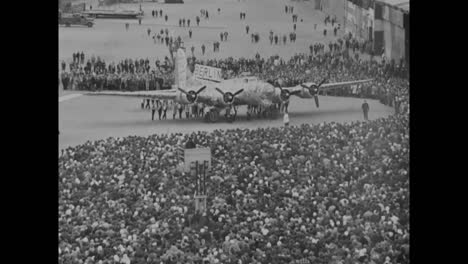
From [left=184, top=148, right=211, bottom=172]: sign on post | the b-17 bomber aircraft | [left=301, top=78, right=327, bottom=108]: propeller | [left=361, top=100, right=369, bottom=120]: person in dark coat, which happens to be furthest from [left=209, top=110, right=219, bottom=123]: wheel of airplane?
[left=361, top=100, right=369, bottom=120]: person in dark coat

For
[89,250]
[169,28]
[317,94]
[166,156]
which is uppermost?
[169,28]

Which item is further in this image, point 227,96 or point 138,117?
point 227,96

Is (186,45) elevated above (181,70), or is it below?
above

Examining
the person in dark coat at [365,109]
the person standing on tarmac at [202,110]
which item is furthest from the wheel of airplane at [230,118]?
the person in dark coat at [365,109]

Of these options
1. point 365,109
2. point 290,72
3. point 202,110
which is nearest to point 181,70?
point 202,110

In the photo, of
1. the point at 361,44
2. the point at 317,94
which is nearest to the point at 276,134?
the point at 317,94

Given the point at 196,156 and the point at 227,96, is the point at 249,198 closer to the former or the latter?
the point at 196,156
